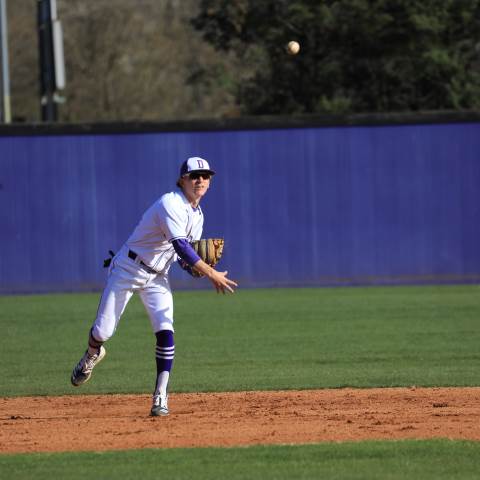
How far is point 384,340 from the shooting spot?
43.5ft

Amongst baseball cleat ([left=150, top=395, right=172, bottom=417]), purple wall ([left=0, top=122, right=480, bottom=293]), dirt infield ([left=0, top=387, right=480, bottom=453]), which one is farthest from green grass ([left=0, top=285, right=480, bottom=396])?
baseball cleat ([left=150, top=395, right=172, bottom=417])

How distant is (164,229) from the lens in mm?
8117

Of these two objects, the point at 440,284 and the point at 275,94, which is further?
the point at 275,94

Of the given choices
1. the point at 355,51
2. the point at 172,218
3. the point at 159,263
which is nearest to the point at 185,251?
the point at 172,218

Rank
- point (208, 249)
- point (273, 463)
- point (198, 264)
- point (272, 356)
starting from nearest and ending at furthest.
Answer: point (273, 463), point (198, 264), point (208, 249), point (272, 356)

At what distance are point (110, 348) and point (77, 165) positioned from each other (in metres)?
7.36

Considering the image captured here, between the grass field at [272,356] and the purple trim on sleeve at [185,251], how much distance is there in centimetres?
156

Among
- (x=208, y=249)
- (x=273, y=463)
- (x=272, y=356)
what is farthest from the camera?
(x=272, y=356)

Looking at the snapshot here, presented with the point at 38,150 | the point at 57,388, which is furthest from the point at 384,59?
the point at 57,388

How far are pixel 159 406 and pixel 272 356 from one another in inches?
162

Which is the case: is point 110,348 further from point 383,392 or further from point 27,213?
point 27,213

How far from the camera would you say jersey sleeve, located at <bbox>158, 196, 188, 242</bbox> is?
8008mm

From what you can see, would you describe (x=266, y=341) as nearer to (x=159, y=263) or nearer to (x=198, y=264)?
(x=159, y=263)

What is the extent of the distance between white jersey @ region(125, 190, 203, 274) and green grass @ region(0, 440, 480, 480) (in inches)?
71.0
